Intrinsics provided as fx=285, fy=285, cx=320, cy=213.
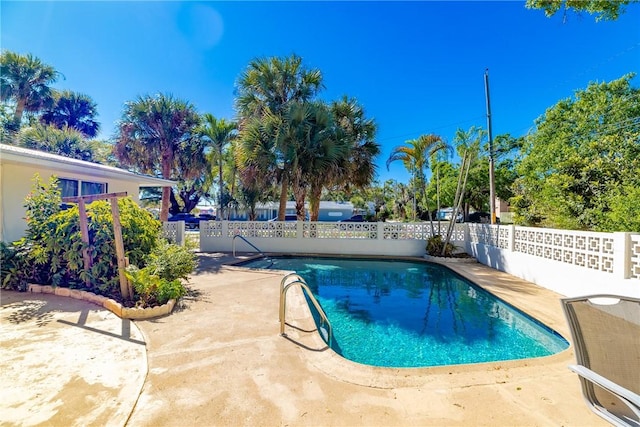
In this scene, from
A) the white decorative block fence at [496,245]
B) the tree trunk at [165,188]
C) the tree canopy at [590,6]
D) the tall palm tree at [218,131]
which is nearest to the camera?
the white decorative block fence at [496,245]

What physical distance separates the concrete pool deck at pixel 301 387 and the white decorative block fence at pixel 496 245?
293cm

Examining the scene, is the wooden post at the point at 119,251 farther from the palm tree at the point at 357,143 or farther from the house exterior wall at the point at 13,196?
the palm tree at the point at 357,143

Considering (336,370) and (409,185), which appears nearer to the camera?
(336,370)

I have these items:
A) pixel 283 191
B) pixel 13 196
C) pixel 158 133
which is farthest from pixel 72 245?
pixel 158 133

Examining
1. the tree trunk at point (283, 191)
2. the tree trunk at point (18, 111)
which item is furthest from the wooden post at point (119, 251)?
the tree trunk at point (18, 111)

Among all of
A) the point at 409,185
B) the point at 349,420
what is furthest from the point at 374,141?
the point at 409,185

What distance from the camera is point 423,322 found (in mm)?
5641

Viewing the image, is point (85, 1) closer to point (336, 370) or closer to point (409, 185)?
point (336, 370)

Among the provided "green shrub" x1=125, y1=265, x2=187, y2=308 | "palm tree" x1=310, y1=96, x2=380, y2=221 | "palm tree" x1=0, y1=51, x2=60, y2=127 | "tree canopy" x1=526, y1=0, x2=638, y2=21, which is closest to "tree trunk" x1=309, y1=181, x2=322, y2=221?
"palm tree" x1=310, y1=96, x2=380, y2=221

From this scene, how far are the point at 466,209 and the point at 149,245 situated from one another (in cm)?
3071

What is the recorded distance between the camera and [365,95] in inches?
571

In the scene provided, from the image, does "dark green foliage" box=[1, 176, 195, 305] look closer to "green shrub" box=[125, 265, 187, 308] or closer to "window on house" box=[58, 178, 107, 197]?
"green shrub" box=[125, 265, 187, 308]

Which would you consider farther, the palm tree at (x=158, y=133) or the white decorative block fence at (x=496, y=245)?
the palm tree at (x=158, y=133)

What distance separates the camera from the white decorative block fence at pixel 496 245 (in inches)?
203
